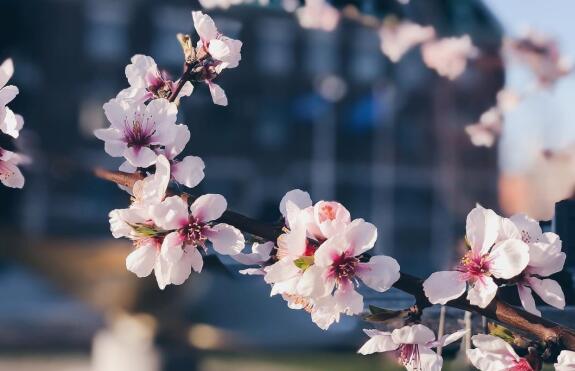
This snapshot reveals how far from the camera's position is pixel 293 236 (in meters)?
0.66

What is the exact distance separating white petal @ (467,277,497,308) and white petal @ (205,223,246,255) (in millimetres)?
209

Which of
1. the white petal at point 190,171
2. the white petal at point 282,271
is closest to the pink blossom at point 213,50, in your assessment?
the white petal at point 190,171

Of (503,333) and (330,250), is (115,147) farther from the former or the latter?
(503,333)

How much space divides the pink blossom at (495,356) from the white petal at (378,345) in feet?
0.24

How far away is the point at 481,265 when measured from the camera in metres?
0.69

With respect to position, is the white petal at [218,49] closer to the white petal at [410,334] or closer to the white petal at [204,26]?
the white petal at [204,26]

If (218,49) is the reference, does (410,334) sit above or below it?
below

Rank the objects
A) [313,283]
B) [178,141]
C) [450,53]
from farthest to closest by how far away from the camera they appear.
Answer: [450,53] < [178,141] < [313,283]

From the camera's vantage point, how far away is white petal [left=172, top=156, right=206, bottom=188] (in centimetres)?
72

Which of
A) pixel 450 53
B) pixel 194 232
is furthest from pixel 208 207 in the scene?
pixel 450 53

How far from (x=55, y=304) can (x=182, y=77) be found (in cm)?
1043

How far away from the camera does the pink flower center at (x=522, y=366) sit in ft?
2.25

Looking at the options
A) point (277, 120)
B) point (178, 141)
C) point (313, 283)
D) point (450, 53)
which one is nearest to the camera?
point (313, 283)

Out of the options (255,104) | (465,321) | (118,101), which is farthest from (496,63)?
(255,104)
